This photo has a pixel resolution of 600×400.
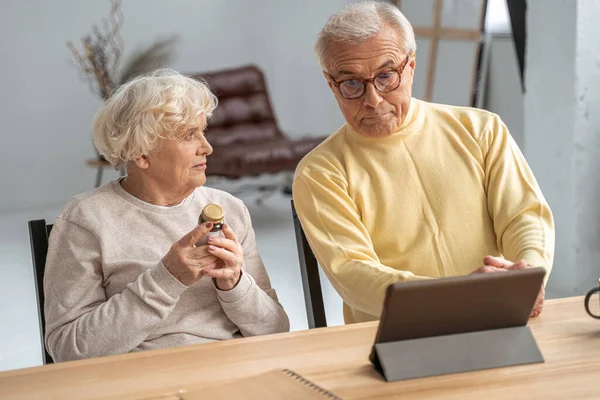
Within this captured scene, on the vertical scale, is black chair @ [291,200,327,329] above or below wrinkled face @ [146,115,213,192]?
below

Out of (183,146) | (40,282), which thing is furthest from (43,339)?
(183,146)

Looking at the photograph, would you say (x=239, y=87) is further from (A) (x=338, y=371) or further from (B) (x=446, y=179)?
(A) (x=338, y=371)

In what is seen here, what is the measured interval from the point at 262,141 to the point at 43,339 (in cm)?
548

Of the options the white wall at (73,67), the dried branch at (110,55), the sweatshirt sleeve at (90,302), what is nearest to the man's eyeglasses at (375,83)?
the sweatshirt sleeve at (90,302)

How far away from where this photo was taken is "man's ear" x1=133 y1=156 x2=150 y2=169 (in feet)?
6.34

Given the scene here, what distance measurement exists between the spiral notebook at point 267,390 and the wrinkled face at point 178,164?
69 cm

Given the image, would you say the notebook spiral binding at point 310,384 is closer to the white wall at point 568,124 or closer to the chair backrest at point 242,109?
the white wall at point 568,124

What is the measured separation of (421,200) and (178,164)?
1.81 feet

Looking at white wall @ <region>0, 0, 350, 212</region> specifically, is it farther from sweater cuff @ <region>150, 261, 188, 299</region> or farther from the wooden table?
the wooden table

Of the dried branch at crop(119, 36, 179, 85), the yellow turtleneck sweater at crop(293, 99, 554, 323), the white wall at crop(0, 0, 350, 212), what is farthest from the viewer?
the white wall at crop(0, 0, 350, 212)

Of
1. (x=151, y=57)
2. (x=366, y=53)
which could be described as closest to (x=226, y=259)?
(x=366, y=53)

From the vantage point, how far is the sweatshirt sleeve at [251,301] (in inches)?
72.4

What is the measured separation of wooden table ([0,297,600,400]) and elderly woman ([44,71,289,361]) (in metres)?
0.26

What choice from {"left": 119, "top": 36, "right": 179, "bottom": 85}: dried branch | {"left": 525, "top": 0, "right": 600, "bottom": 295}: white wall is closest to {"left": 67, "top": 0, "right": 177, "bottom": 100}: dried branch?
{"left": 119, "top": 36, "right": 179, "bottom": 85}: dried branch
